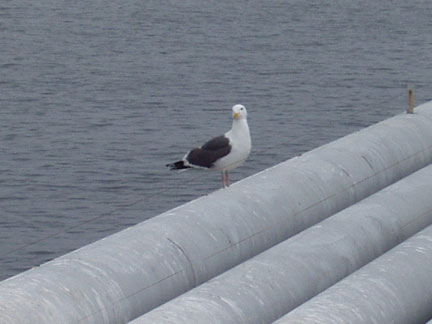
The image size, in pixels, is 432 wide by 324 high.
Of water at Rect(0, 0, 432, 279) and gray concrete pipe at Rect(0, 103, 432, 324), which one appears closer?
gray concrete pipe at Rect(0, 103, 432, 324)

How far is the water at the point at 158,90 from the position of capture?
30422 millimetres

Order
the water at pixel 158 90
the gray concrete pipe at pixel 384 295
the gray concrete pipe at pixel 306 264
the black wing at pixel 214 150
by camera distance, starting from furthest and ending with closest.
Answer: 1. the water at pixel 158 90
2. the black wing at pixel 214 150
3. the gray concrete pipe at pixel 306 264
4. the gray concrete pipe at pixel 384 295

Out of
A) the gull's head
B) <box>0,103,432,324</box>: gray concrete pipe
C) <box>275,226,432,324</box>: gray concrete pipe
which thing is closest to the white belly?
the gull's head

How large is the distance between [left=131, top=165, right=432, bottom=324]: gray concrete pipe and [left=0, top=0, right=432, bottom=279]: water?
4.86 meters

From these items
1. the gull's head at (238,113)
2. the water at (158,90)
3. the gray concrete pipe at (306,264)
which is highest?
the gull's head at (238,113)

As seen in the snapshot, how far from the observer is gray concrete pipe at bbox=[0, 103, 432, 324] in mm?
12844

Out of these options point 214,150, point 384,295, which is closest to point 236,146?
point 214,150

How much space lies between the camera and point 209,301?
12.7m

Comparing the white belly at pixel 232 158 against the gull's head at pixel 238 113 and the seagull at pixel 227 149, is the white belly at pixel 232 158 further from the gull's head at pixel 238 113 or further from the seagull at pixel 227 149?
the gull's head at pixel 238 113

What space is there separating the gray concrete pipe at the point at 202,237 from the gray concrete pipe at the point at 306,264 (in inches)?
29.5

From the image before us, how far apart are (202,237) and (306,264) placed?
1.47 metres

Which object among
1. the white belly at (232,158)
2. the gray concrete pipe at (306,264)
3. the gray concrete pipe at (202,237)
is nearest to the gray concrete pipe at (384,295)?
the gray concrete pipe at (306,264)

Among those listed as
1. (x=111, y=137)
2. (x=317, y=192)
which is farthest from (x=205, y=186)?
(x=317, y=192)

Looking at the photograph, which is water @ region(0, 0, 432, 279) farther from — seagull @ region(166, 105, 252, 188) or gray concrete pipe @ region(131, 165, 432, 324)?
gray concrete pipe @ region(131, 165, 432, 324)
